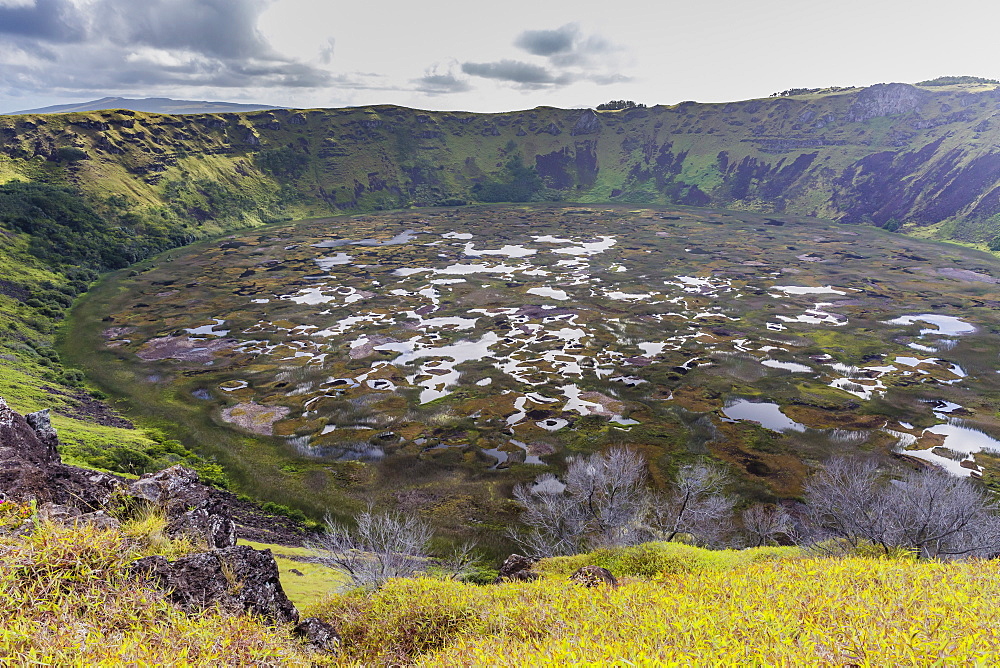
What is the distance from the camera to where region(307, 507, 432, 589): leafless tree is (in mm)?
29906

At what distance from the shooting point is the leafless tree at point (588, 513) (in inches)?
1505

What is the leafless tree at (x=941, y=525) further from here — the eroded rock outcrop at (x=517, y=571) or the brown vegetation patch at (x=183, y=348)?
the brown vegetation patch at (x=183, y=348)

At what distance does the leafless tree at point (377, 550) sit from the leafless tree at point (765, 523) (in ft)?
97.2

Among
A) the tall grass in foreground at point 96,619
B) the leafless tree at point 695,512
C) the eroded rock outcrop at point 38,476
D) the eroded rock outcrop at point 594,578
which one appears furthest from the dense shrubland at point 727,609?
the leafless tree at point 695,512

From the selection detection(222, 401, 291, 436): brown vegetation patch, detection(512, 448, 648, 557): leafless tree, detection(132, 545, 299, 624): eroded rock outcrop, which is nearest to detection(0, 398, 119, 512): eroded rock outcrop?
detection(132, 545, 299, 624): eroded rock outcrop

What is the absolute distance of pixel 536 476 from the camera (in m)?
52.0

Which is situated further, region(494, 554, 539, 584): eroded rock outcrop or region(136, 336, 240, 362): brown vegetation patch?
region(136, 336, 240, 362): brown vegetation patch

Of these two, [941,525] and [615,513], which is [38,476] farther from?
[941,525]

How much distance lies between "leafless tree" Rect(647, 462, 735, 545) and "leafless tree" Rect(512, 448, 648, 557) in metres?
1.92

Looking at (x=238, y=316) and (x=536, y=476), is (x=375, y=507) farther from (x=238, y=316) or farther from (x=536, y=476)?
(x=238, y=316)

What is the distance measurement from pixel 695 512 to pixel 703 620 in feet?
105

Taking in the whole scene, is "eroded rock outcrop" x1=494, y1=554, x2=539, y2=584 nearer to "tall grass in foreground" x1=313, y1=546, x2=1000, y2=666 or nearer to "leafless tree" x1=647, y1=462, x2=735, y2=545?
"tall grass in foreground" x1=313, y1=546, x2=1000, y2=666

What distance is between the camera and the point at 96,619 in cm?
897

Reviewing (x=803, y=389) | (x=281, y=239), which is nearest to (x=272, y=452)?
(x=803, y=389)
